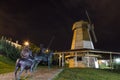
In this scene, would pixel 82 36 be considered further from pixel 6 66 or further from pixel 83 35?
pixel 6 66

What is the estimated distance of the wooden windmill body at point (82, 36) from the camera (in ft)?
133

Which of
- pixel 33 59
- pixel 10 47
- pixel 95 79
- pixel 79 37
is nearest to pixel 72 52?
pixel 79 37

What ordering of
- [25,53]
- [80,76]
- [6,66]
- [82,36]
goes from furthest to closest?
[82,36]
[6,66]
[80,76]
[25,53]

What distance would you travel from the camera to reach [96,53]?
132ft

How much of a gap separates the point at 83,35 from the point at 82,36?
28 centimetres

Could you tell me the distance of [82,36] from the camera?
4119cm

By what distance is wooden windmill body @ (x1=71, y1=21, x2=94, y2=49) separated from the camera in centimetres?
4053

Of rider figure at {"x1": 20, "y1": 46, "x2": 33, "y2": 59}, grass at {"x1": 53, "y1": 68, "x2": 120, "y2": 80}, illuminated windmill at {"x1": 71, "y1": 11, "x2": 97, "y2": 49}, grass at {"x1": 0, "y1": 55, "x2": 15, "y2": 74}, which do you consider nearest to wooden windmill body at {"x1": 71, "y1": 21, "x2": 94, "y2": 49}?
illuminated windmill at {"x1": 71, "y1": 11, "x2": 97, "y2": 49}

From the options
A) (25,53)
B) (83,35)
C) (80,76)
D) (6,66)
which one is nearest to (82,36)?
(83,35)

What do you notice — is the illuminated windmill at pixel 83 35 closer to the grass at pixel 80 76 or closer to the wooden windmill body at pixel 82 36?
the wooden windmill body at pixel 82 36

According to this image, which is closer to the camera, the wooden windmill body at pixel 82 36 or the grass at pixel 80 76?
the grass at pixel 80 76

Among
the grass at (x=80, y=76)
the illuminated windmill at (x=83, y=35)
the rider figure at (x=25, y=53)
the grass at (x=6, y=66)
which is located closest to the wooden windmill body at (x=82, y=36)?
the illuminated windmill at (x=83, y=35)

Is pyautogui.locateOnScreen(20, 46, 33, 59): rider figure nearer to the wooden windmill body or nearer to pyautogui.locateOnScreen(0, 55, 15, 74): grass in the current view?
pyautogui.locateOnScreen(0, 55, 15, 74): grass

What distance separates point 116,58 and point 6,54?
2248 cm
